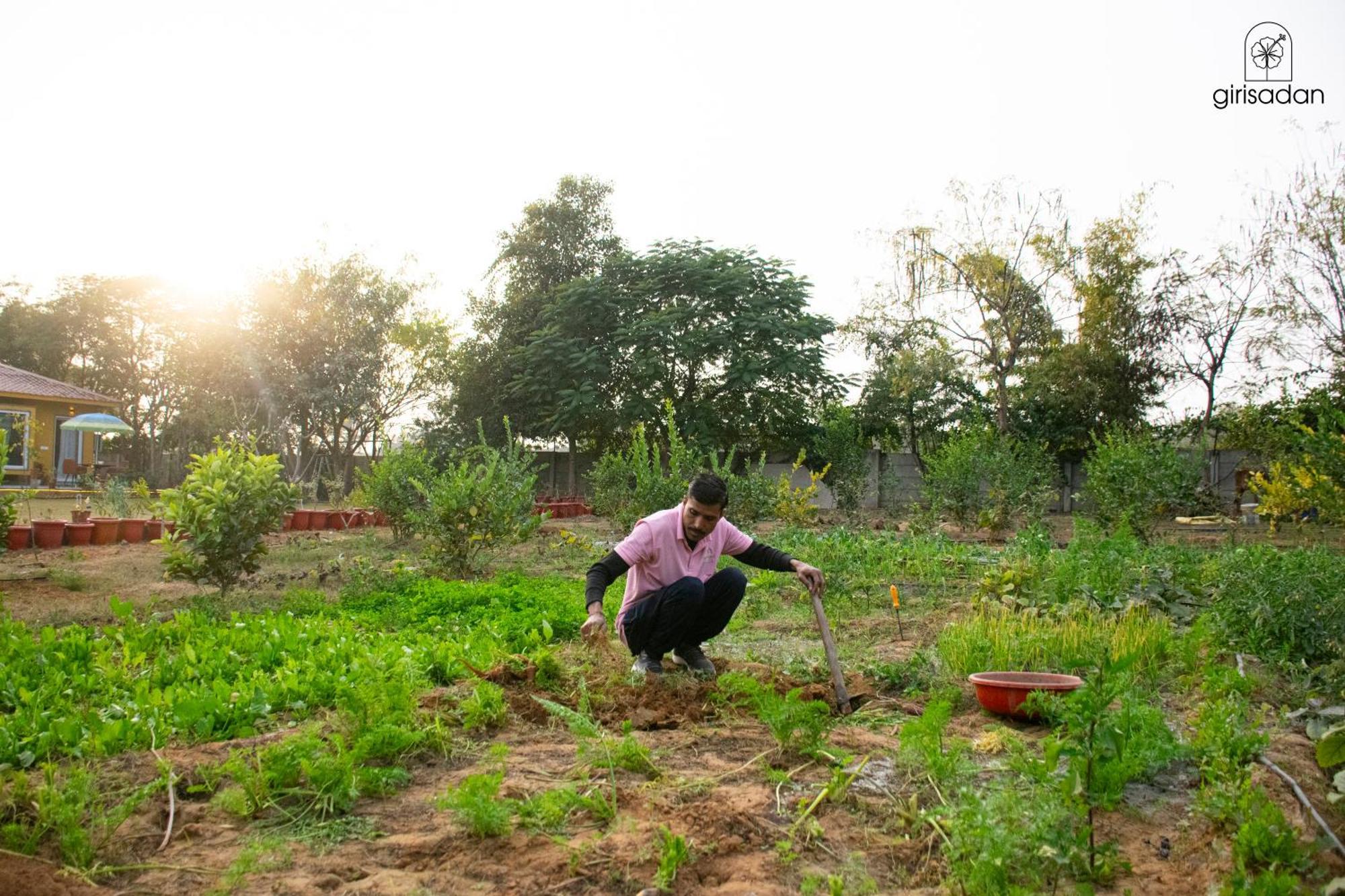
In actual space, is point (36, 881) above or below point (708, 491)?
below

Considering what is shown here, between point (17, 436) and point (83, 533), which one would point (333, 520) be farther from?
point (17, 436)

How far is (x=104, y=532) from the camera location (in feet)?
37.8

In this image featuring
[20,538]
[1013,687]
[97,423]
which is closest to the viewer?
[1013,687]

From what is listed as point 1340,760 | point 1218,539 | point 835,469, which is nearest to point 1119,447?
point 1218,539

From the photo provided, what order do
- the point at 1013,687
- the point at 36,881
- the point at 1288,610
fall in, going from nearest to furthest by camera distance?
the point at 36,881
the point at 1013,687
the point at 1288,610

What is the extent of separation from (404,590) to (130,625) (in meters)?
2.83

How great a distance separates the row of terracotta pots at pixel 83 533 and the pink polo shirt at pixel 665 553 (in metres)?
7.83

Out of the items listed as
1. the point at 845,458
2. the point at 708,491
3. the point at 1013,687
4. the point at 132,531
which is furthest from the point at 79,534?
the point at 845,458

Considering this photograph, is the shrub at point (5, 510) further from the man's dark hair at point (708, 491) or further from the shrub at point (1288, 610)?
the shrub at point (1288, 610)

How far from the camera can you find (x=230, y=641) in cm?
507

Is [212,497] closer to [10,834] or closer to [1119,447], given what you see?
Answer: [10,834]

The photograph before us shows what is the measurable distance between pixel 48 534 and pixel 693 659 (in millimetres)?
9698

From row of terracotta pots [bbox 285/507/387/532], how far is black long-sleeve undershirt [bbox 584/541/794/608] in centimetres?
1056

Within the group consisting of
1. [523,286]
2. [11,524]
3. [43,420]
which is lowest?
[11,524]
